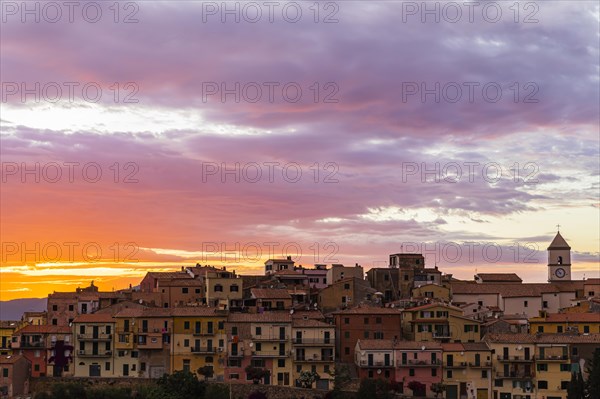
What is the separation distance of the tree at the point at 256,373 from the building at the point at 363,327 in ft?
27.8

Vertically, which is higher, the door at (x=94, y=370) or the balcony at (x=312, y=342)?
the balcony at (x=312, y=342)

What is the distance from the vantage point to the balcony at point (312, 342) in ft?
295

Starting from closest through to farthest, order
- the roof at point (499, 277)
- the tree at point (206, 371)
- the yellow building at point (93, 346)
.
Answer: the tree at point (206, 371) < the yellow building at point (93, 346) < the roof at point (499, 277)

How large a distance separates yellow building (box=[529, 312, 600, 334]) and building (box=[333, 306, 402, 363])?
13.3 metres

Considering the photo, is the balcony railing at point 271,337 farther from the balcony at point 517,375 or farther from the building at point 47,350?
the balcony at point 517,375

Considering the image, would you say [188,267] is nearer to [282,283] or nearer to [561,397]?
[282,283]

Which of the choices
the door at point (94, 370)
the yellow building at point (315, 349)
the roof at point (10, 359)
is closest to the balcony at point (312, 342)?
the yellow building at point (315, 349)

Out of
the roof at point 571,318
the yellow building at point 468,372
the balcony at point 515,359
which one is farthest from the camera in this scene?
the roof at point 571,318

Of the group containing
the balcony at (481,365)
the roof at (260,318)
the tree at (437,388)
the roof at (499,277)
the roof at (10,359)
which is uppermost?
the roof at (499,277)

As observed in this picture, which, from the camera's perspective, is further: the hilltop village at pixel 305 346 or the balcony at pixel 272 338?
the balcony at pixel 272 338

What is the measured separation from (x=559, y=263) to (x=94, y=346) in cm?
5960

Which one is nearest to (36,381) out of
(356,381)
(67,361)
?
(67,361)

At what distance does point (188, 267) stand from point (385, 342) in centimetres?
3264

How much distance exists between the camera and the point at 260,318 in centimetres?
9138
